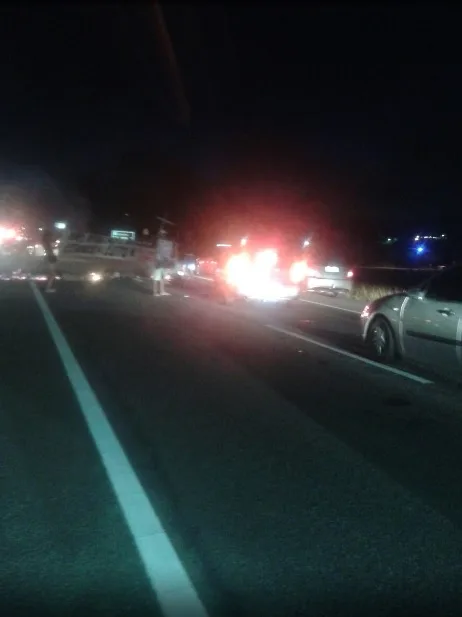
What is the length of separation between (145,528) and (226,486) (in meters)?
1.09

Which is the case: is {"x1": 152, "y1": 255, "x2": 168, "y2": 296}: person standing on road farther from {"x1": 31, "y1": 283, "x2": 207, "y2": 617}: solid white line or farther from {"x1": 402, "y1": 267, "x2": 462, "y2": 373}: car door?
{"x1": 31, "y1": 283, "x2": 207, "y2": 617}: solid white line

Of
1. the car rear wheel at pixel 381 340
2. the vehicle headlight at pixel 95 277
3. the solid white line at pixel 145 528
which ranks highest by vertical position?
the car rear wheel at pixel 381 340

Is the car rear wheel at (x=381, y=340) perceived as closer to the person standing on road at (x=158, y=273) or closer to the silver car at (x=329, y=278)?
the person standing on road at (x=158, y=273)

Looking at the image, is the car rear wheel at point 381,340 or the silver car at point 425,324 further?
the car rear wheel at point 381,340

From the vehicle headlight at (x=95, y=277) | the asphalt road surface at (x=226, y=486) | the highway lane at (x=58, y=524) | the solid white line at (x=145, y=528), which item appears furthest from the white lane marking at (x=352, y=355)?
the vehicle headlight at (x=95, y=277)

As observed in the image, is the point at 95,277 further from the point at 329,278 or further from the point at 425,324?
the point at 425,324

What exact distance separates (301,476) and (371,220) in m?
57.2

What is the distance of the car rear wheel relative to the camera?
13.2 metres

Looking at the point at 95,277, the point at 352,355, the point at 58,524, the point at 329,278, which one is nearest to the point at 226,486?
the point at 58,524

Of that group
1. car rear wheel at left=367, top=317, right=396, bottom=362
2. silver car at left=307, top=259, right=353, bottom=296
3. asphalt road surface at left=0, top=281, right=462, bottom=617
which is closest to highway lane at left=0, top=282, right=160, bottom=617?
asphalt road surface at left=0, top=281, right=462, bottom=617

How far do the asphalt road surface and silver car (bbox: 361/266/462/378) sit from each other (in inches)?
14.6

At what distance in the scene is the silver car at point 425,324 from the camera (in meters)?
11.3

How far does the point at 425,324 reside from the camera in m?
11.9

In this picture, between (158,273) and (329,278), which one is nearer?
(158,273)
